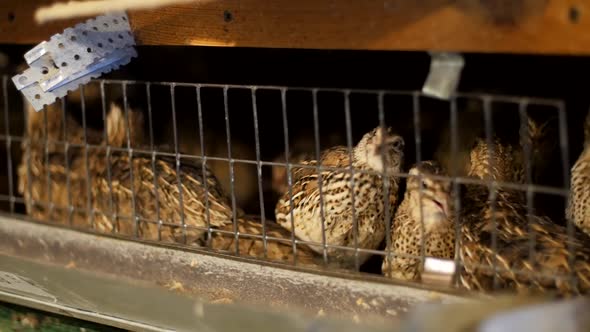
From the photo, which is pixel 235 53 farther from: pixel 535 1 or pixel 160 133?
pixel 535 1

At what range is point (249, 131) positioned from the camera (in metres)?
3.01

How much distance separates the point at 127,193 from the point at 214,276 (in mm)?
538

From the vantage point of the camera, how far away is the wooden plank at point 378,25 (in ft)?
5.01

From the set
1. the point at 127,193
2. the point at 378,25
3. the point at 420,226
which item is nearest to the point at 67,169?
the point at 127,193

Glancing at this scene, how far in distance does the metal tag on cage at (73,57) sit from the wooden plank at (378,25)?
6 centimetres

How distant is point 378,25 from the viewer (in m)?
1.73

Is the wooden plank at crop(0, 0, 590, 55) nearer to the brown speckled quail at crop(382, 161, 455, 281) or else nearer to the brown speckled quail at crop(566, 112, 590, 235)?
the brown speckled quail at crop(382, 161, 455, 281)

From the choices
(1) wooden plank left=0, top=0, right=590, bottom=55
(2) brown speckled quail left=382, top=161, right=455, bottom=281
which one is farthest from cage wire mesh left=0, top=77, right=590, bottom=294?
(1) wooden plank left=0, top=0, right=590, bottom=55

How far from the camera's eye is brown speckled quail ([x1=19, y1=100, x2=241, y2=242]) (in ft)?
8.04

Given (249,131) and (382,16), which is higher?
(382,16)

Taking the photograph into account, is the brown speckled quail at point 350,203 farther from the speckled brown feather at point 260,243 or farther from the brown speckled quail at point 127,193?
the brown speckled quail at point 127,193

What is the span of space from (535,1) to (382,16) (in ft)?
1.04

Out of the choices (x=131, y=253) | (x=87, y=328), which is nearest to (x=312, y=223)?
(x=131, y=253)

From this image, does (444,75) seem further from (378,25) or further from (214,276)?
(214,276)
